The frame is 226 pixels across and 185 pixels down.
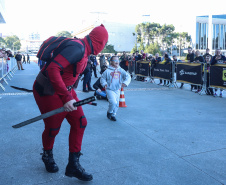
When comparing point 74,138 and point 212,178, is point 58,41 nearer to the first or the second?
point 74,138

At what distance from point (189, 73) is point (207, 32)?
212 ft

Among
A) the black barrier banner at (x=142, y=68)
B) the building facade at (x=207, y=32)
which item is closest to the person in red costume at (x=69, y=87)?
the black barrier banner at (x=142, y=68)

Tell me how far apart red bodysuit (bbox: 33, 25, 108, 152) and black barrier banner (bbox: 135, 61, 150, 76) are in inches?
493

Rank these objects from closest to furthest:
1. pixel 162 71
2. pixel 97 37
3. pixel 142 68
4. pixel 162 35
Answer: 1. pixel 97 37
2. pixel 162 71
3. pixel 142 68
4. pixel 162 35

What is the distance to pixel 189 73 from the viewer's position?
11461mm

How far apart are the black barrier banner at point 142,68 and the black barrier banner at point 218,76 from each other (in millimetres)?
5496

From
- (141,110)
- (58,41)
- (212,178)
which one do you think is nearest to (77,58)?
(58,41)

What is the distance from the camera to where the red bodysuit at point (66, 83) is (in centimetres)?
261

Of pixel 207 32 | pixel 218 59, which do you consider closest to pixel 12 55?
pixel 218 59

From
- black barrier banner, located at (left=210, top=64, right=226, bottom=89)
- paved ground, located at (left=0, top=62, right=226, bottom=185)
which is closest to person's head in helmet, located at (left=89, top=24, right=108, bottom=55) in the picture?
paved ground, located at (left=0, top=62, right=226, bottom=185)

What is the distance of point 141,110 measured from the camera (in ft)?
24.1

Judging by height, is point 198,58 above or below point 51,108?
above

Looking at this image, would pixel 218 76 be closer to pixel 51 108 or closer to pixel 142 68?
pixel 142 68

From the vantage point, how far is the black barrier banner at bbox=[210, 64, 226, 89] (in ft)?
→ 31.1
